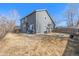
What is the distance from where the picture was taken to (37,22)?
1942 millimetres

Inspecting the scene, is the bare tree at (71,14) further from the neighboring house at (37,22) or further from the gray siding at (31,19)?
the gray siding at (31,19)

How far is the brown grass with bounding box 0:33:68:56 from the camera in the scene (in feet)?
6.29

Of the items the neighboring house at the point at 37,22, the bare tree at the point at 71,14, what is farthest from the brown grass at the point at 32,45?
the bare tree at the point at 71,14

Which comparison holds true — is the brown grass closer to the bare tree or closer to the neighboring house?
the neighboring house

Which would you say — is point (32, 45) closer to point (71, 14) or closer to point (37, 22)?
point (37, 22)

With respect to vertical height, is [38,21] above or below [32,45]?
above

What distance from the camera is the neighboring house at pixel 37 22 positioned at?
6.29ft

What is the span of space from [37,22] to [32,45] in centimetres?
23

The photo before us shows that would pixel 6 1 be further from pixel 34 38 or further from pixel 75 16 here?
pixel 75 16

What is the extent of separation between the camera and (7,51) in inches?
75.8

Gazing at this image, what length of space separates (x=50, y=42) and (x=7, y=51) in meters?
0.43

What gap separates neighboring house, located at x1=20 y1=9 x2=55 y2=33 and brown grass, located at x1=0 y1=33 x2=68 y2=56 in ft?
0.23

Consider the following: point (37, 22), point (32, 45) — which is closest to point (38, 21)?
point (37, 22)

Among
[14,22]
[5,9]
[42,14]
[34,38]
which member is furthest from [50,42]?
[5,9]
